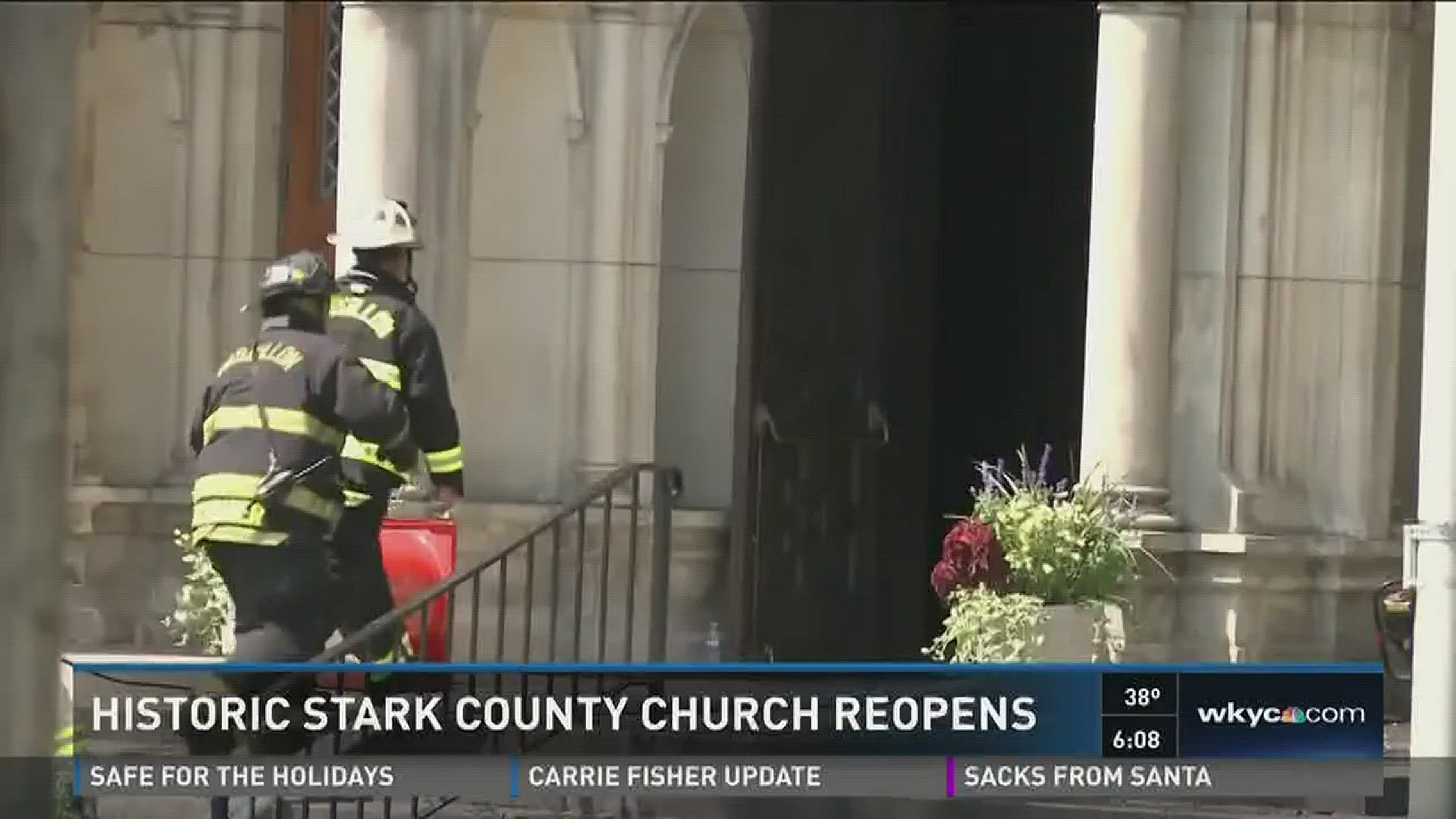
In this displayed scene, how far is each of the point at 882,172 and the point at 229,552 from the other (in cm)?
166

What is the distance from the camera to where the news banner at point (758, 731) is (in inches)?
219

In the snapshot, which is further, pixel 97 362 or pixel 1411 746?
pixel 1411 746

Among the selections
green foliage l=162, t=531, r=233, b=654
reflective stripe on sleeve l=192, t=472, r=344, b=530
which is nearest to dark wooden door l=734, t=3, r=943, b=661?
reflective stripe on sleeve l=192, t=472, r=344, b=530

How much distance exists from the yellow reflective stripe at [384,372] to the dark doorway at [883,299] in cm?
76

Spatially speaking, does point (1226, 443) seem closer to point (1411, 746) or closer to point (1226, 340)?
point (1226, 340)

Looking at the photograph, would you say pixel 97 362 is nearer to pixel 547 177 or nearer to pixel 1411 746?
pixel 547 177

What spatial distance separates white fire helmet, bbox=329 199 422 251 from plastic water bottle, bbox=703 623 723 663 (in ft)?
3.46

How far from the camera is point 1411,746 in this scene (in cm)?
584

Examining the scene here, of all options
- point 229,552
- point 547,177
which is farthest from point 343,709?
point 547,177

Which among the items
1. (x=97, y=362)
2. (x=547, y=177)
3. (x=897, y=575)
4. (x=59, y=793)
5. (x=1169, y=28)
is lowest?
(x=59, y=793)

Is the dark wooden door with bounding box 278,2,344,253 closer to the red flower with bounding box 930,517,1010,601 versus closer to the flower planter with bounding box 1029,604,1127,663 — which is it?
the red flower with bounding box 930,517,1010,601

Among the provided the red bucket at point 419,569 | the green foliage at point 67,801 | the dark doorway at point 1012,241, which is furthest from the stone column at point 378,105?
the green foliage at point 67,801

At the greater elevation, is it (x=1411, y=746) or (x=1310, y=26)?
(x=1310, y=26)

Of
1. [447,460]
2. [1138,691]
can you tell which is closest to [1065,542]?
[1138,691]
